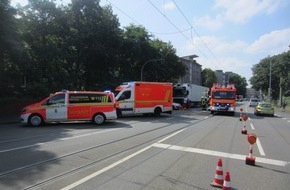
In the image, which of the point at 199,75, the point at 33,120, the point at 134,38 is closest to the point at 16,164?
the point at 33,120

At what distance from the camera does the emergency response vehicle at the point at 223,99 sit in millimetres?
31453

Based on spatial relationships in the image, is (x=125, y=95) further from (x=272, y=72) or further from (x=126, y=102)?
Answer: (x=272, y=72)

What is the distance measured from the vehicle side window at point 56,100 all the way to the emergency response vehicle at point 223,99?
16924 millimetres

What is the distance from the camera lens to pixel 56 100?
61.7ft

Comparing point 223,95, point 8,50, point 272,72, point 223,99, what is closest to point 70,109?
point 8,50

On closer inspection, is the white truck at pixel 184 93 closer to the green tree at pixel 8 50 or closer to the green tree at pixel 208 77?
the green tree at pixel 8 50

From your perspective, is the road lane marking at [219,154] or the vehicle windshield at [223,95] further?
the vehicle windshield at [223,95]

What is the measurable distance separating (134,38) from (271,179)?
153 feet

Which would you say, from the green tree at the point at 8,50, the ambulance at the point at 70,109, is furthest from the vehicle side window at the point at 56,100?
the green tree at the point at 8,50

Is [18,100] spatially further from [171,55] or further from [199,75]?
[199,75]

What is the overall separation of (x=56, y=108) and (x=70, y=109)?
2.54 ft

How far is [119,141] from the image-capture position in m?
12.3

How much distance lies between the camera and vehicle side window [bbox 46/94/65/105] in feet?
61.2

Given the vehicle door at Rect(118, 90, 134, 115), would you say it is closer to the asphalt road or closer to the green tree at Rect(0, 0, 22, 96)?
the green tree at Rect(0, 0, 22, 96)
